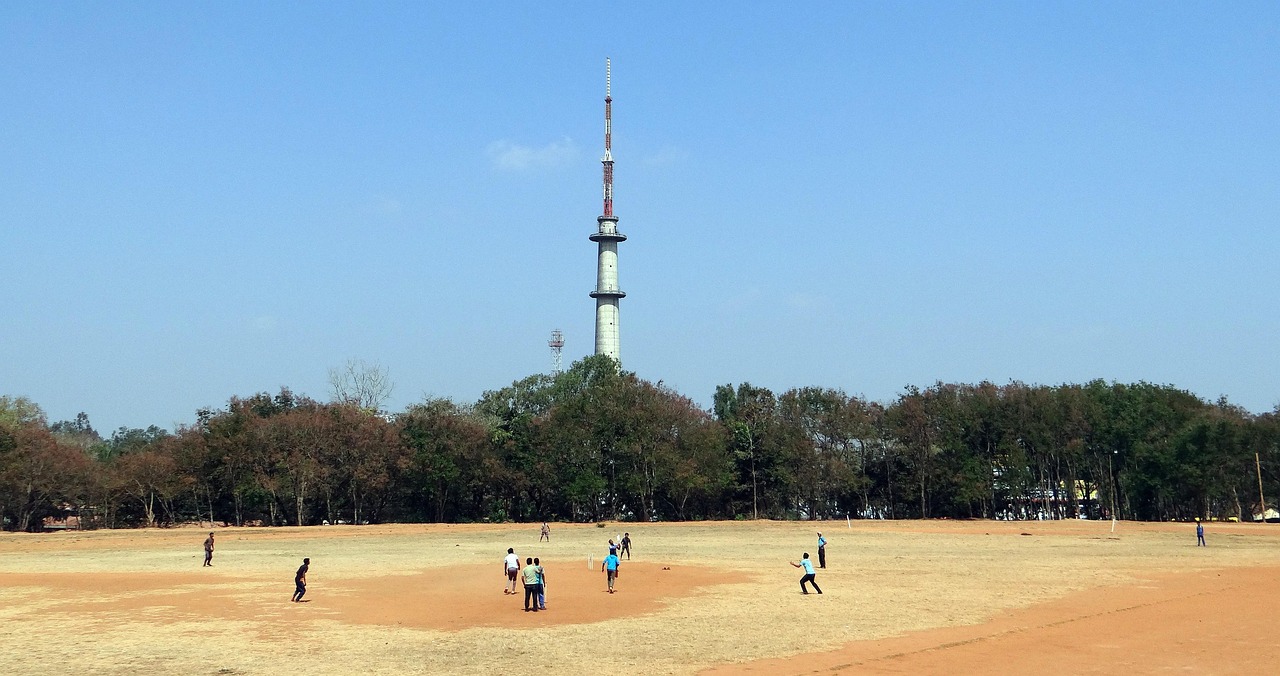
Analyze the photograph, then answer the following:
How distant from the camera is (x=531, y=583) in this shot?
2853 centimetres

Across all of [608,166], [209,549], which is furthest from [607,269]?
[209,549]

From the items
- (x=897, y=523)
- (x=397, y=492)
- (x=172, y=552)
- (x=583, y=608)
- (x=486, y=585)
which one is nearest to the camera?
(x=583, y=608)

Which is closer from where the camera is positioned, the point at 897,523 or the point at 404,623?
the point at 404,623

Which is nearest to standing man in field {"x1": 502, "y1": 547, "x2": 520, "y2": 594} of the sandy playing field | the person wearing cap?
the sandy playing field

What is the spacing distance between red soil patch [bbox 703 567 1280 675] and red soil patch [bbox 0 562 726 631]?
9.07m

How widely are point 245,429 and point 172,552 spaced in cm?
2698

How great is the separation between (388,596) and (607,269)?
114711 mm

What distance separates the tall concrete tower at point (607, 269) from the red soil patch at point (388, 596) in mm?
100999

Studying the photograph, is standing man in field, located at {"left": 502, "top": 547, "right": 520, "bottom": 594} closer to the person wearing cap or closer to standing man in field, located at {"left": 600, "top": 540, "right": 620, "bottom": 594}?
standing man in field, located at {"left": 600, "top": 540, "right": 620, "bottom": 594}

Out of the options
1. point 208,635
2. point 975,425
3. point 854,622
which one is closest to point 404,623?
point 208,635

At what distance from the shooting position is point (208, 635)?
24.4 meters

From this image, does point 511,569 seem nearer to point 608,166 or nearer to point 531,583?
point 531,583

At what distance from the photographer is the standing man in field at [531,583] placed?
28.5 m

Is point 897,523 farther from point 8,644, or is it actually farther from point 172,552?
point 8,644
